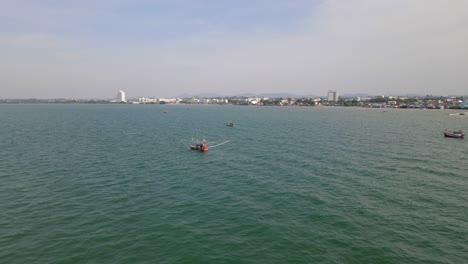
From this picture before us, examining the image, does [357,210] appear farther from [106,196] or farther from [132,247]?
[106,196]

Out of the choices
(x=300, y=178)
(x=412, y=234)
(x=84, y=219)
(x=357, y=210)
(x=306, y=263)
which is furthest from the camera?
(x=300, y=178)

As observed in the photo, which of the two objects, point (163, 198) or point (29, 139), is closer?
point (163, 198)

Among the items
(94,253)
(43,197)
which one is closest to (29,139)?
(43,197)

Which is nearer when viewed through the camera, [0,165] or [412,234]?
[412,234]

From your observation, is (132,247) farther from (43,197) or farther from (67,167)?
(67,167)

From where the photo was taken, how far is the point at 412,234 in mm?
25297

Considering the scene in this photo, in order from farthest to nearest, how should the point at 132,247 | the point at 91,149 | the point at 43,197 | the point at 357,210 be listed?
the point at 91,149 → the point at 43,197 → the point at 357,210 → the point at 132,247

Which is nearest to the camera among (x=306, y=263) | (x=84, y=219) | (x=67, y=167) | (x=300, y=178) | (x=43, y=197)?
(x=306, y=263)

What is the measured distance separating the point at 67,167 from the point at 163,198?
22.0 meters

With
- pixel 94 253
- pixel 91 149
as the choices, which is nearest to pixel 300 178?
pixel 94 253

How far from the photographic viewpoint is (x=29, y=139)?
73.9 metres

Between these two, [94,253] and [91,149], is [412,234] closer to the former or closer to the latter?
[94,253]

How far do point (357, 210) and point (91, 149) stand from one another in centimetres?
5260

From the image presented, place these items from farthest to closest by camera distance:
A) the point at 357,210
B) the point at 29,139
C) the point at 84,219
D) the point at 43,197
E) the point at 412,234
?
the point at 29,139, the point at 43,197, the point at 357,210, the point at 84,219, the point at 412,234
